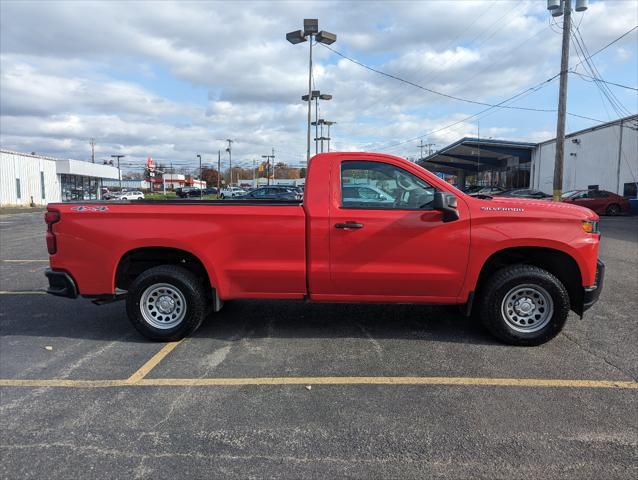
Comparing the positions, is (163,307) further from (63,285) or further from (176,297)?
(63,285)

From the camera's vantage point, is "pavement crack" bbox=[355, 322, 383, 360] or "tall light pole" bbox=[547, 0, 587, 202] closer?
"pavement crack" bbox=[355, 322, 383, 360]

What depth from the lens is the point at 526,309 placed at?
16.3 feet

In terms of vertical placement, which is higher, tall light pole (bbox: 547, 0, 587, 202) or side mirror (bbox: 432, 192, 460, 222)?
tall light pole (bbox: 547, 0, 587, 202)

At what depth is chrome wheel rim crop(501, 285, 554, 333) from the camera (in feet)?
16.1

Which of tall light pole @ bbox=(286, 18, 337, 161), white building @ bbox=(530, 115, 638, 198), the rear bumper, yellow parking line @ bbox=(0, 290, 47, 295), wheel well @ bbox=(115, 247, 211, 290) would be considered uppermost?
tall light pole @ bbox=(286, 18, 337, 161)

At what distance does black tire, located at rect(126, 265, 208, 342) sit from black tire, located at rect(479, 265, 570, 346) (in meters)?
2.98

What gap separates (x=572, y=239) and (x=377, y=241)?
1.91 meters

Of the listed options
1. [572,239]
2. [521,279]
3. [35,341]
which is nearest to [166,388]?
[35,341]

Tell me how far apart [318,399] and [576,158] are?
120 feet

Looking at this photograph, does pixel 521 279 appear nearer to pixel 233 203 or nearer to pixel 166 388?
pixel 233 203

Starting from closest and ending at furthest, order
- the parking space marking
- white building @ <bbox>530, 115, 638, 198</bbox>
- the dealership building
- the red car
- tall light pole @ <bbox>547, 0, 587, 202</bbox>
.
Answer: the parking space marking → tall light pole @ <bbox>547, 0, 587, 202</bbox> → the red car → white building @ <bbox>530, 115, 638, 198</bbox> → the dealership building

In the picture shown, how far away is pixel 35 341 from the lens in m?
5.30

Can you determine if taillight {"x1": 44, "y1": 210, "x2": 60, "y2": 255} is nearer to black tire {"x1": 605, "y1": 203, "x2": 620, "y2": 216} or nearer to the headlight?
the headlight

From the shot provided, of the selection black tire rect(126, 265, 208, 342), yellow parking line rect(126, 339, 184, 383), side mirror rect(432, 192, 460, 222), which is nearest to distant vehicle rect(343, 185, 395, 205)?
side mirror rect(432, 192, 460, 222)
